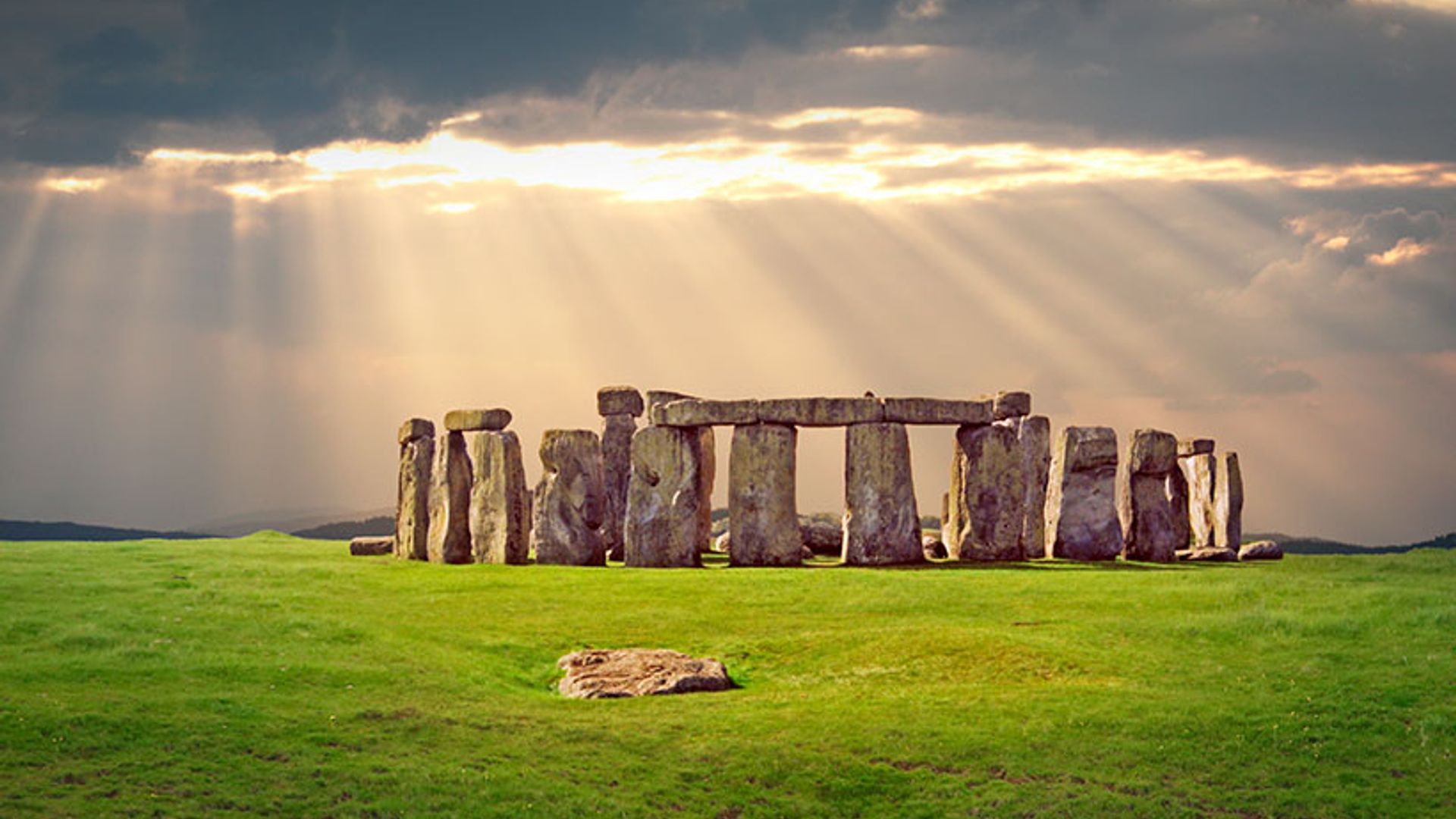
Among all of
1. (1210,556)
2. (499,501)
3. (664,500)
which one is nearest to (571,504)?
(499,501)

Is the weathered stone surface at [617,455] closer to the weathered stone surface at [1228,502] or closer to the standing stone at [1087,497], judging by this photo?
the standing stone at [1087,497]

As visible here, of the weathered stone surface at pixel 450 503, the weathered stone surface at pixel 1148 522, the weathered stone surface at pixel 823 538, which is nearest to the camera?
the weathered stone surface at pixel 450 503

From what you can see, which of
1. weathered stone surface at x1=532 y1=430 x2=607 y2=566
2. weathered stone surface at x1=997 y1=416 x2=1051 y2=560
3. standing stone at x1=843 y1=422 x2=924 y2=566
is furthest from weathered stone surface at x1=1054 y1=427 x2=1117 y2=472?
weathered stone surface at x1=532 y1=430 x2=607 y2=566

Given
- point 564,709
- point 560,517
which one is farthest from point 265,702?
point 560,517

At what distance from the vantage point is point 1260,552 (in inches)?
1545

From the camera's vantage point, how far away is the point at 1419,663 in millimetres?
19656

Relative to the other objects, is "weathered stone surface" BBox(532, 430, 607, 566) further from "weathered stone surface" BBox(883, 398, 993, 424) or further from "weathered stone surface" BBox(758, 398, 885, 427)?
"weathered stone surface" BBox(883, 398, 993, 424)

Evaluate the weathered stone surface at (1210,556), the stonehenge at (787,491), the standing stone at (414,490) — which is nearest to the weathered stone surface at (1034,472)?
the stonehenge at (787,491)

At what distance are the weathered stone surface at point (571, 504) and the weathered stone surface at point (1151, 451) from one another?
12.4 metres

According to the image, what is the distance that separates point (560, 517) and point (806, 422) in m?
5.84

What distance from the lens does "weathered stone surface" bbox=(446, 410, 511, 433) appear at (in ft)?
116

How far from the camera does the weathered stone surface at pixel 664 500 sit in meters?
32.8

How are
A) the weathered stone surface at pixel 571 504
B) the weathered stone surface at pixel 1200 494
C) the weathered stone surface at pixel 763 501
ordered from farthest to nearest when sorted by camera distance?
the weathered stone surface at pixel 1200 494 → the weathered stone surface at pixel 571 504 → the weathered stone surface at pixel 763 501

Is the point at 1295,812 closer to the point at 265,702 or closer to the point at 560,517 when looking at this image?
the point at 265,702
